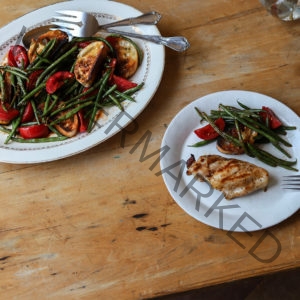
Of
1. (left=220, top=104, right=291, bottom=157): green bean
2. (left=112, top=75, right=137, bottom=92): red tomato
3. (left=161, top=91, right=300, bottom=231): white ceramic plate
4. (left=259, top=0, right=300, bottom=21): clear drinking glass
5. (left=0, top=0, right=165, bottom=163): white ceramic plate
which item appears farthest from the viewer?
(left=259, top=0, right=300, bottom=21): clear drinking glass

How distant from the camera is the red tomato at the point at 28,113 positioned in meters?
1.67

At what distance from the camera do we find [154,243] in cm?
140

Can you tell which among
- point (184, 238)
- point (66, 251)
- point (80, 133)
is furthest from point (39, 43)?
point (184, 238)

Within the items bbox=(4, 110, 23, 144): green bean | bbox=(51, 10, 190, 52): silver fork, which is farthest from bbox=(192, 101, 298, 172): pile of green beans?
bbox=(4, 110, 23, 144): green bean

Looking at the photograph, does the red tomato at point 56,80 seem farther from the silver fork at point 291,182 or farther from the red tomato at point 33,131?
the silver fork at point 291,182

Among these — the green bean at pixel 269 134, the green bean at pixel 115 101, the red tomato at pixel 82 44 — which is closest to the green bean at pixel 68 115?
the green bean at pixel 115 101

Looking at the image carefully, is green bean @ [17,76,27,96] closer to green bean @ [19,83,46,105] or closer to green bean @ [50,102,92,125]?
green bean @ [19,83,46,105]

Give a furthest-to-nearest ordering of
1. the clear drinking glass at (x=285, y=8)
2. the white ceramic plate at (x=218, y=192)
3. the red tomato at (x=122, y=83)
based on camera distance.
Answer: the clear drinking glass at (x=285, y=8) < the red tomato at (x=122, y=83) < the white ceramic plate at (x=218, y=192)

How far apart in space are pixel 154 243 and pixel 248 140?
51cm

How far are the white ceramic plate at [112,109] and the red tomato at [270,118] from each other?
0.45 m

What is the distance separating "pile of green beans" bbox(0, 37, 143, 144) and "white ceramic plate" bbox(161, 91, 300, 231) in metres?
0.27

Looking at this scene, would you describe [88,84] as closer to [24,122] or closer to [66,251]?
[24,122]

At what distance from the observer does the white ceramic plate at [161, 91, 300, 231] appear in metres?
1.33

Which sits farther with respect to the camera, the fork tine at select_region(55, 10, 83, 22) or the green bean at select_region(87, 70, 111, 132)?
the fork tine at select_region(55, 10, 83, 22)
